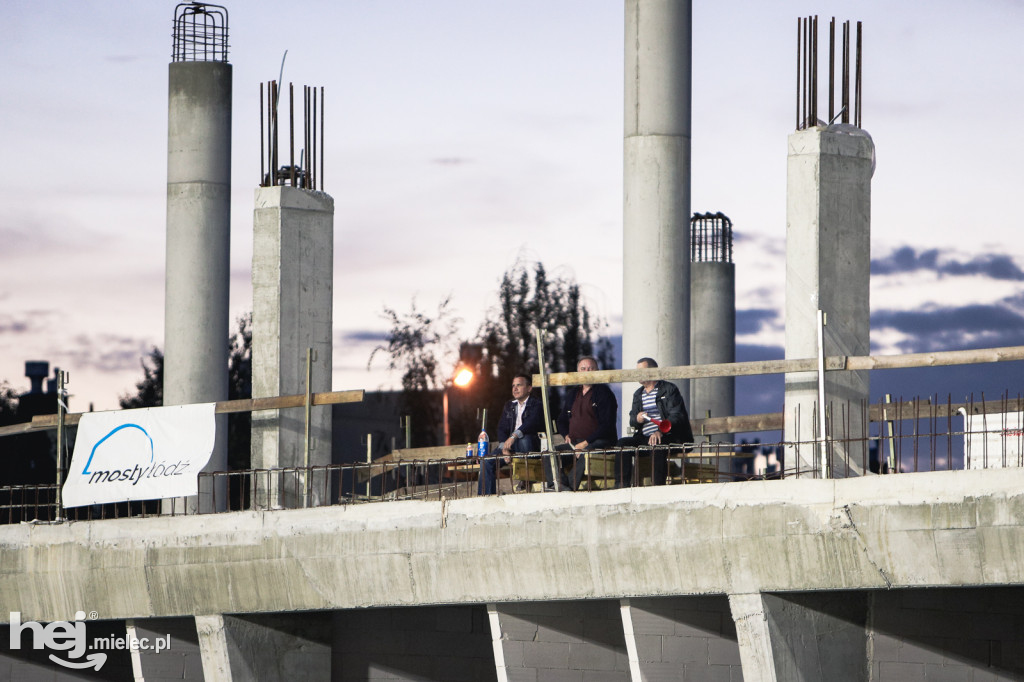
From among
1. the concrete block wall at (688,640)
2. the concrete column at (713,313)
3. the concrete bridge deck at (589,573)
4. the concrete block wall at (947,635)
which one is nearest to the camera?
the concrete bridge deck at (589,573)

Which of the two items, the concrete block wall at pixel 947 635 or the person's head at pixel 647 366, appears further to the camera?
the person's head at pixel 647 366

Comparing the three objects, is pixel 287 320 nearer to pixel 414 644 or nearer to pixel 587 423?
pixel 414 644

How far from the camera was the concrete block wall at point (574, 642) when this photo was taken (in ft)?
52.0

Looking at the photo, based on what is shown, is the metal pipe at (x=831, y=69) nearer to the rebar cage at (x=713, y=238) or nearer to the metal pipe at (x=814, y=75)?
the metal pipe at (x=814, y=75)

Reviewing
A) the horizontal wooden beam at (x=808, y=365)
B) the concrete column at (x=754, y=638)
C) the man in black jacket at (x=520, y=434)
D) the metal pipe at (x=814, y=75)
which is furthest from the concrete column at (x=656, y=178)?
the concrete column at (x=754, y=638)

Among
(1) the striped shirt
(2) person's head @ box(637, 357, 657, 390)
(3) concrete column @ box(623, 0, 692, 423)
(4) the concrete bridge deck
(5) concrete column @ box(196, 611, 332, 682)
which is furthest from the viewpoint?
(3) concrete column @ box(623, 0, 692, 423)

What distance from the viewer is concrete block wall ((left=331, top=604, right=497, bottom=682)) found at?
688 inches

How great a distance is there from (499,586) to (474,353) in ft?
82.6

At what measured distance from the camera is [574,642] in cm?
1592

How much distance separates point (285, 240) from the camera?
783 inches

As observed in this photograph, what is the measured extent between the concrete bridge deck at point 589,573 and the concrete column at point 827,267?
2.01 meters

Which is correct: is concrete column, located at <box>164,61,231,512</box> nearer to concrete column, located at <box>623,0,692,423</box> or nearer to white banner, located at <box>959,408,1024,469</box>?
concrete column, located at <box>623,0,692,423</box>

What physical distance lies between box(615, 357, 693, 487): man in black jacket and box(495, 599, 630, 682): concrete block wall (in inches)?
67.5

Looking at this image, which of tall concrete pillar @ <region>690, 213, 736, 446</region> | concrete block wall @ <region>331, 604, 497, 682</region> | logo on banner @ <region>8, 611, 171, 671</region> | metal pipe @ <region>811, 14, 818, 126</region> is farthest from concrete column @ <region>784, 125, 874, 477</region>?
tall concrete pillar @ <region>690, 213, 736, 446</region>
